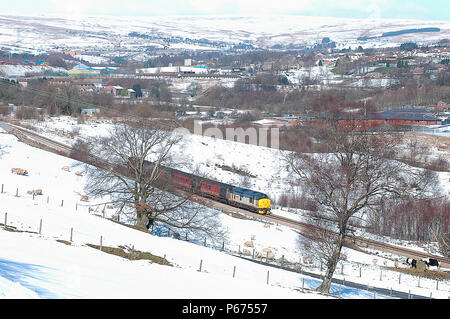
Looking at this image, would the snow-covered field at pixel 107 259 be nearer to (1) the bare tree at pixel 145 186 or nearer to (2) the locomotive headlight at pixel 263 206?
(1) the bare tree at pixel 145 186

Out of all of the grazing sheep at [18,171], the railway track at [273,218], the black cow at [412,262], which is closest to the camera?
the black cow at [412,262]

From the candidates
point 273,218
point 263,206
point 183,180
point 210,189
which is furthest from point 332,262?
point 183,180

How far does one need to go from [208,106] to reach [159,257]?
63.7m

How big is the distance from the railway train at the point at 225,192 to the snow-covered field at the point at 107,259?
2.22m

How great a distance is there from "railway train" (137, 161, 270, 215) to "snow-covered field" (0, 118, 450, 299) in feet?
7.29

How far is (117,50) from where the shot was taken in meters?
185

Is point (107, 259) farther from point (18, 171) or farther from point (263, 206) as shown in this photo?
point (263, 206)

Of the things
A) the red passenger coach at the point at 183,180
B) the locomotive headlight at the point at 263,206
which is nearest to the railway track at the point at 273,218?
the locomotive headlight at the point at 263,206

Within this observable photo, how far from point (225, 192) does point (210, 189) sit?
1.00 metres

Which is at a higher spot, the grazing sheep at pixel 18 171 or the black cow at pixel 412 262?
the grazing sheep at pixel 18 171

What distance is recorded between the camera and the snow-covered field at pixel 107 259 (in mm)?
9152

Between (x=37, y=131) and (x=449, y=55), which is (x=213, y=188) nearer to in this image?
(x=37, y=131)

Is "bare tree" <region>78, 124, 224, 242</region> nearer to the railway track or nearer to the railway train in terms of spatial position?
the railway track
